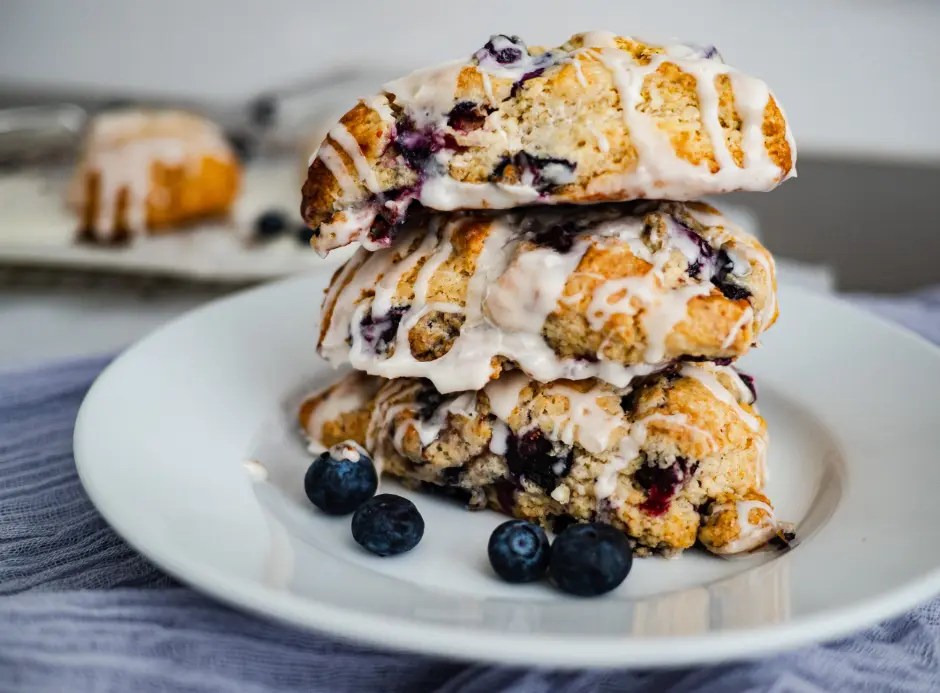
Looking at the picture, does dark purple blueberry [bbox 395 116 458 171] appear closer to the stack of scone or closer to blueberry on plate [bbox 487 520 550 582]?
the stack of scone

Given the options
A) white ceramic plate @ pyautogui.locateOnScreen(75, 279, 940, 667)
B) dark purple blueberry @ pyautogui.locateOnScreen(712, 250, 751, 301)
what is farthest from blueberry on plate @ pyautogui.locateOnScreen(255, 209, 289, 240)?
dark purple blueberry @ pyautogui.locateOnScreen(712, 250, 751, 301)

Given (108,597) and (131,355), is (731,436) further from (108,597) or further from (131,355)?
(131,355)

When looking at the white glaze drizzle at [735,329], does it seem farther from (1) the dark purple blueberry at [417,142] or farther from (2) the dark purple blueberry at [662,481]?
(1) the dark purple blueberry at [417,142]

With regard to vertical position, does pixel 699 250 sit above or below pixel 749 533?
above

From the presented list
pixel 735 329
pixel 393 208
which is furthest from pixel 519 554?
pixel 393 208

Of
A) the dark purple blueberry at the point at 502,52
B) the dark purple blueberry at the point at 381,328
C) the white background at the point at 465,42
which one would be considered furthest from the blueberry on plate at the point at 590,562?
the white background at the point at 465,42

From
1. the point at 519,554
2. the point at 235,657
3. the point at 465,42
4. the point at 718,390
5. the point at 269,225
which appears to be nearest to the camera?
the point at 235,657

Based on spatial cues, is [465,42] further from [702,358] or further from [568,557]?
[568,557]
